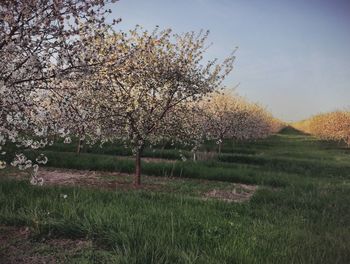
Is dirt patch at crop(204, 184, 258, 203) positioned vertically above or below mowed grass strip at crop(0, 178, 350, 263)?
below

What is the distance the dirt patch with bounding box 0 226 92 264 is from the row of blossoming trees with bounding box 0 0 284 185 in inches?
41.9

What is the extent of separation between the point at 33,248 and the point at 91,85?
165 inches

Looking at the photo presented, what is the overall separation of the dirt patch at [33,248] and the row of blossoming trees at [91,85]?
1065 mm

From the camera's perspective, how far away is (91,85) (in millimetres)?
9359

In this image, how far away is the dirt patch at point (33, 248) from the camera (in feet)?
19.5

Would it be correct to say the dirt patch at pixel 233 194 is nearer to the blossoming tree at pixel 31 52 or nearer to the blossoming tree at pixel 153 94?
the blossoming tree at pixel 153 94

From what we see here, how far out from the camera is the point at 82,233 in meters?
6.79

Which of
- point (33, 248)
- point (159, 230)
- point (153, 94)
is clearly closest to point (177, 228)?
point (159, 230)

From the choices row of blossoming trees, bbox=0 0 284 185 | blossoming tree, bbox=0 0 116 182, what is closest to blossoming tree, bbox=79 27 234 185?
row of blossoming trees, bbox=0 0 284 185

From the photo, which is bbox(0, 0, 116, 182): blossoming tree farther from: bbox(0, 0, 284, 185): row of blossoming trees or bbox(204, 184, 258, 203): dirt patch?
bbox(204, 184, 258, 203): dirt patch

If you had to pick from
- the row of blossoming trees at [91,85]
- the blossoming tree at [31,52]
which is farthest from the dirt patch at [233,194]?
the blossoming tree at [31,52]

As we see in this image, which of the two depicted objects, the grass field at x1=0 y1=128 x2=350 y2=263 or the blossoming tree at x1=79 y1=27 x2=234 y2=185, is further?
the blossoming tree at x1=79 y1=27 x2=234 y2=185

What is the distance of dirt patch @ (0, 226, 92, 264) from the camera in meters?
5.93

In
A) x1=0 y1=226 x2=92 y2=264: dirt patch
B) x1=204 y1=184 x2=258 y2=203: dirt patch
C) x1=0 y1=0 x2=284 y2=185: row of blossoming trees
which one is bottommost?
x1=204 y1=184 x2=258 y2=203: dirt patch
